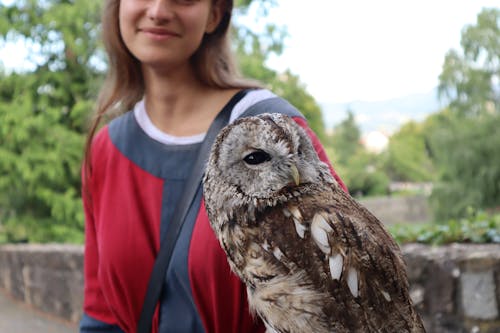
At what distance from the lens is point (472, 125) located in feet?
78.5

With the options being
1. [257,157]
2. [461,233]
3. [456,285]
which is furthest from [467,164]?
[257,157]

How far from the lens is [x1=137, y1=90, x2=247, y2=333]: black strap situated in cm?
146

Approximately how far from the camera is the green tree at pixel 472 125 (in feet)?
77.0

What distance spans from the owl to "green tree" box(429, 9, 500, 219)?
78.3ft

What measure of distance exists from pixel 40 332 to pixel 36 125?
9.10ft

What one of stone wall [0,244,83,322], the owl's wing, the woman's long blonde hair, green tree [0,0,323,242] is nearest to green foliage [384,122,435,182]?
green tree [0,0,323,242]

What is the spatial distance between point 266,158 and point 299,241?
21 centimetres

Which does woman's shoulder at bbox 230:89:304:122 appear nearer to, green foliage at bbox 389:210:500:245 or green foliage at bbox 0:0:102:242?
green foliage at bbox 389:210:500:245

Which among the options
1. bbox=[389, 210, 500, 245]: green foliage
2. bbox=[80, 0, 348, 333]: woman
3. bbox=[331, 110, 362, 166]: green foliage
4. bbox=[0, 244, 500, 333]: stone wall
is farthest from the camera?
bbox=[331, 110, 362, 166]: green foliage

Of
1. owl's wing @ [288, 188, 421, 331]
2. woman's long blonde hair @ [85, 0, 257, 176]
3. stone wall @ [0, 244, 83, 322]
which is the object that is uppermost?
woman's long blonde hair @ [85, 0, 257, 176]

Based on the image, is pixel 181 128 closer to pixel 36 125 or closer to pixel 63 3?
pixel 36 125

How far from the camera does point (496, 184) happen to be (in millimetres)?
23844

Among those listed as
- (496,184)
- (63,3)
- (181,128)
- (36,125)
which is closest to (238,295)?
(181,128)

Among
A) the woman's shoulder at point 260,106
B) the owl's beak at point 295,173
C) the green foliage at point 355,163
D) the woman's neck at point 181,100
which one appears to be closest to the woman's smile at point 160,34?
the woman's neck at point 181,100
